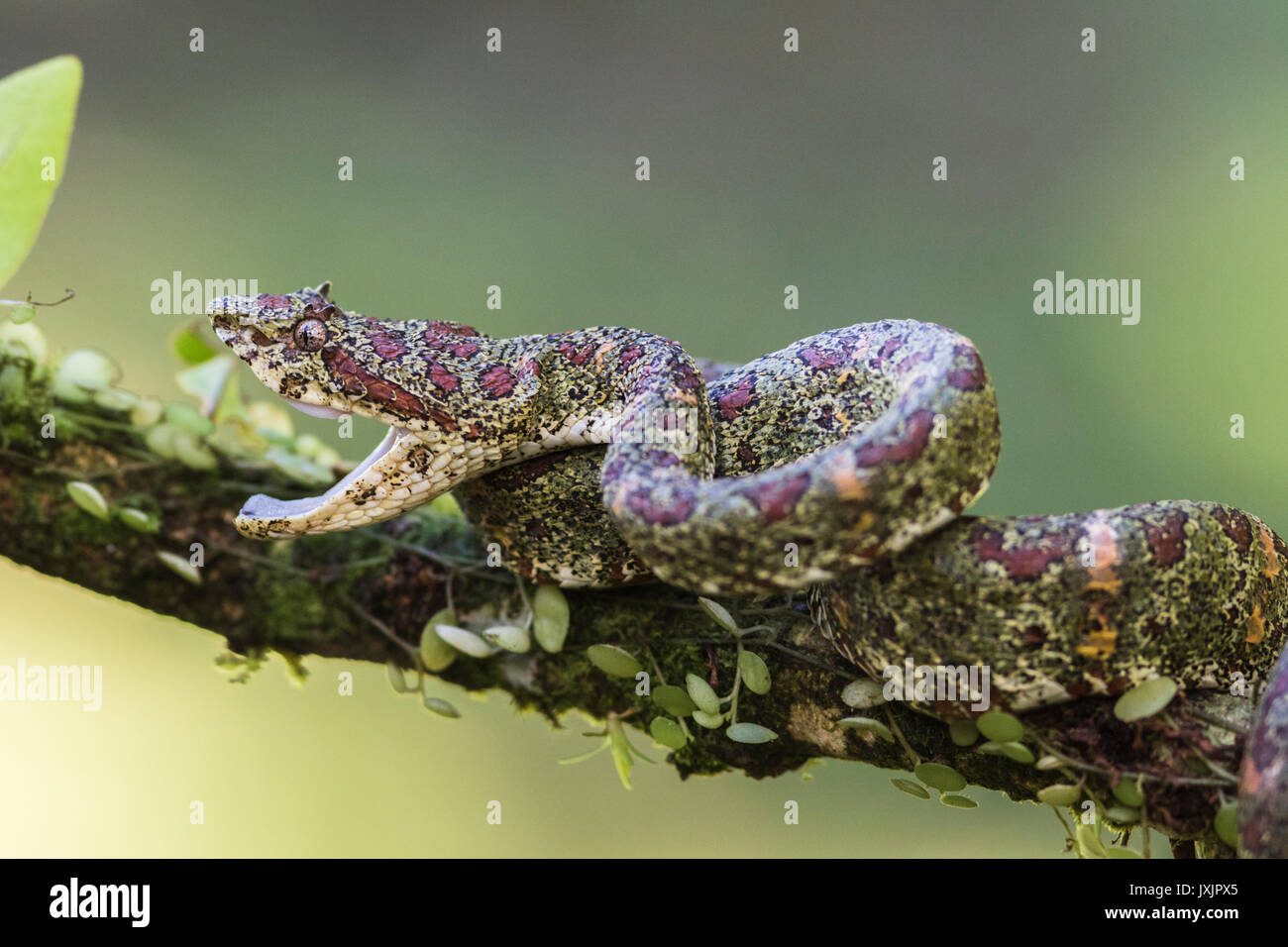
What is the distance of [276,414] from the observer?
2719 mm

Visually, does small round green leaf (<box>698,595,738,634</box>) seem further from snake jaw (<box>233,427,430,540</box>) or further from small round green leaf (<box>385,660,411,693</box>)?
small round green leaf (<box>385,660,411,693</box>)

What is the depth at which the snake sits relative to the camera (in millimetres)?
1422

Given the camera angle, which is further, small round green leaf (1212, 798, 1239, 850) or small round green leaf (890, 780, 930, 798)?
small round green leaf (890, 780, 930, 798)

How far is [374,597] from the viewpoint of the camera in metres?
2.26

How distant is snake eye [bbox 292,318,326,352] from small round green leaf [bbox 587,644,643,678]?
0.76m

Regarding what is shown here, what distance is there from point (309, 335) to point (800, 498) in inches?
39.0

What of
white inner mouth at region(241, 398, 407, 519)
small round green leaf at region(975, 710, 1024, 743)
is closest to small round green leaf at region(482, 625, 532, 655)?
white inner mouth at region(241, 398, 407, 519)

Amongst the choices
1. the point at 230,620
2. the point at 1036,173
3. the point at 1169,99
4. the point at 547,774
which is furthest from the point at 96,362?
the point at 1169,99

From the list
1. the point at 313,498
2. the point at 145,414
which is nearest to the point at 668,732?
the point at 313,498

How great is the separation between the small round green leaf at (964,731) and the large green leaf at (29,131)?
187 centimetres

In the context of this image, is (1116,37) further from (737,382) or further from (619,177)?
(737,382)

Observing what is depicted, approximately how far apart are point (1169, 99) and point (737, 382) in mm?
3674

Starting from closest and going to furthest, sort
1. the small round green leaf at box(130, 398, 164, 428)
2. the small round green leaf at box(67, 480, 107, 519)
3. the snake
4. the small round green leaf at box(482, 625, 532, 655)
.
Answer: the snake < the small round green leaf at box(482, 625, 532, 655) < the small round green leaf at box(67, 480, 107, 519) < the small round green leaf at box(130, 398, 164, 428)

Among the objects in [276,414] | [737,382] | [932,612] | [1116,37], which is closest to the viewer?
[932,612]
